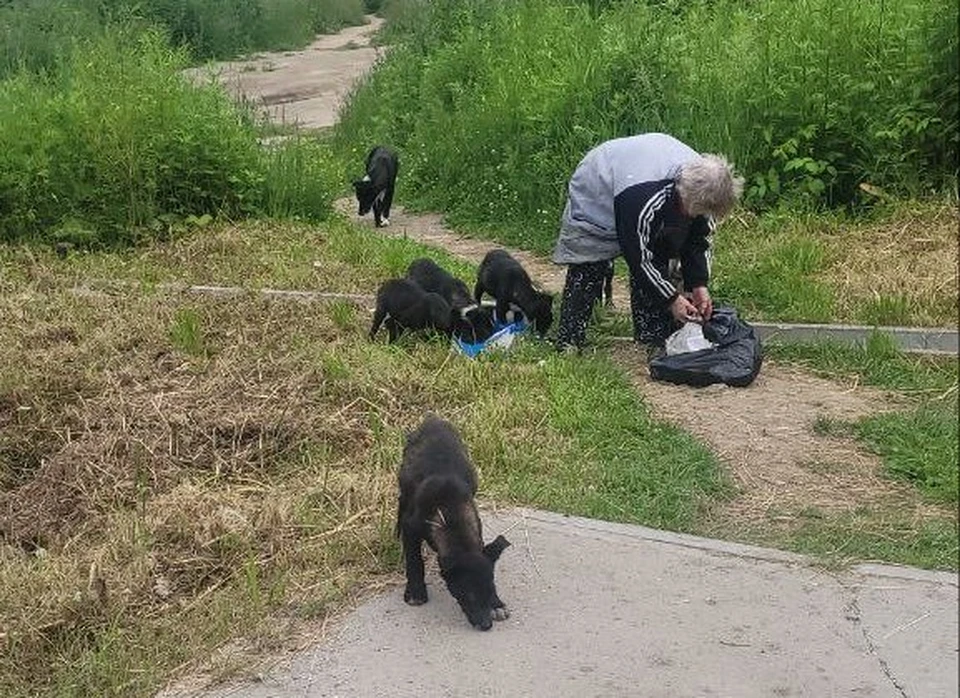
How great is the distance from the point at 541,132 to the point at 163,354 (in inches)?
220

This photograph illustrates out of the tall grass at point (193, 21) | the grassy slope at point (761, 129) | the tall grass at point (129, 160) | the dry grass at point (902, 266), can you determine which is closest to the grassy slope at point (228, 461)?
the dry grass at point (902, 266)

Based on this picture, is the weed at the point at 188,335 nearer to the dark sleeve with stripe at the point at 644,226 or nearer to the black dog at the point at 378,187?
the dark sleeve with stripe at the point at 644,226

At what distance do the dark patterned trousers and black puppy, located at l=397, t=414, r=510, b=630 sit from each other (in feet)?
9.55

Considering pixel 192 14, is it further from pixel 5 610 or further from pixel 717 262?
pixel 5 610

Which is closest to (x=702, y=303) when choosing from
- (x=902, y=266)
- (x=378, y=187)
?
(x=902, y=266)

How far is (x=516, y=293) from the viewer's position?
8.59 metres

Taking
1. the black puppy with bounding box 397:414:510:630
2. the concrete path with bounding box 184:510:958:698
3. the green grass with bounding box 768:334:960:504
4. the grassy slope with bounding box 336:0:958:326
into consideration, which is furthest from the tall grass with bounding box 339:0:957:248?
the black puppy with bounding box 397:414:510:630

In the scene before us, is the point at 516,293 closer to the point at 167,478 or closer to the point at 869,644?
the point at 167,478

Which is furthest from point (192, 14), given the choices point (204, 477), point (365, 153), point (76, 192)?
point (204, 477)

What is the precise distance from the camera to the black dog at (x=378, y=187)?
13.5 meters

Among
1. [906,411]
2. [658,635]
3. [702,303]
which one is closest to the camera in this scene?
[658,635]

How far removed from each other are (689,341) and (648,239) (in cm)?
66

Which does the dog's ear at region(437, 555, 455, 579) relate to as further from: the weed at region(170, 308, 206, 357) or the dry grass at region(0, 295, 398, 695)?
the weed at region(170, 308, 206, 357)

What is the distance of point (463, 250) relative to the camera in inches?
476
